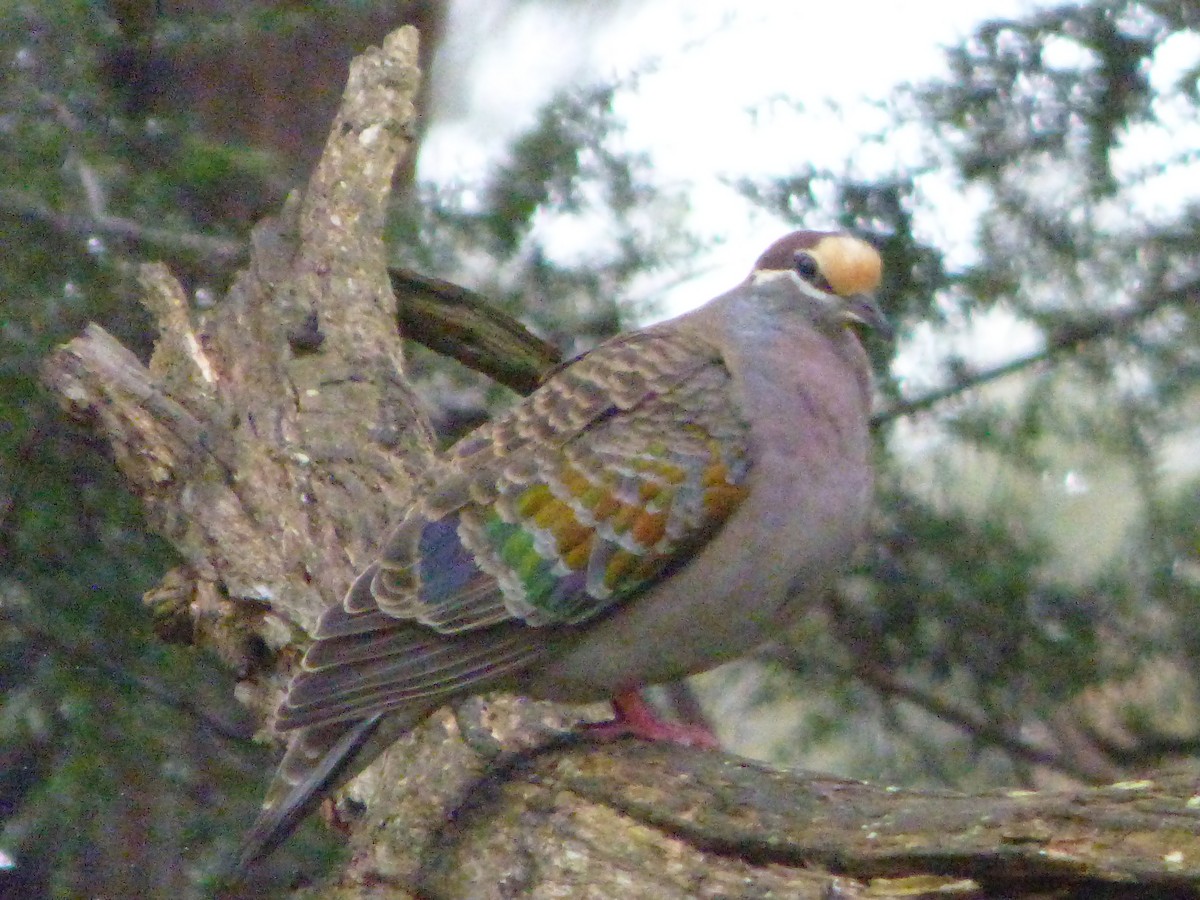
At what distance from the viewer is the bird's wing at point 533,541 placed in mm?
3137

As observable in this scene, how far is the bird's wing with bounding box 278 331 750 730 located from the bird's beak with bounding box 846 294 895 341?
486 mm

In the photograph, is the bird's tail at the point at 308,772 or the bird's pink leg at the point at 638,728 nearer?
the bird's tail at the point at 308,772

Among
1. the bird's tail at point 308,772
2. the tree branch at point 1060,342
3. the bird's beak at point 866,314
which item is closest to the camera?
the bird's tail at point 308,772

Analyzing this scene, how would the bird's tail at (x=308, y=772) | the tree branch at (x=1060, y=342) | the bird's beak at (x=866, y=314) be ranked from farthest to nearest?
the tree branch at (x=1060, y=342)
the bird's beak at (x=866, y=314)
the bird's tail at (x=308, y=772)

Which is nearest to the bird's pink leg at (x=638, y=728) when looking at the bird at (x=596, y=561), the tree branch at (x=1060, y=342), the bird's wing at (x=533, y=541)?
the bird at (x=596, y=561)

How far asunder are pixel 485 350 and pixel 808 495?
1.31m

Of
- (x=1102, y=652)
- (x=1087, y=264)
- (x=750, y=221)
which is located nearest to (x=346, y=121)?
(x=750, y=221)

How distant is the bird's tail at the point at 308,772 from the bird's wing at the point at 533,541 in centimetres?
8

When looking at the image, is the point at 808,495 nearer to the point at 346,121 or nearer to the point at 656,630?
the point at 656,630

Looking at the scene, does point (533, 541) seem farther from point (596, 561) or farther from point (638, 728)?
point (638, 728)

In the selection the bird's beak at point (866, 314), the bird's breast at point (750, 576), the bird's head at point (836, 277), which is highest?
the bird's head at point (836, 277)

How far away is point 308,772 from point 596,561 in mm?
693

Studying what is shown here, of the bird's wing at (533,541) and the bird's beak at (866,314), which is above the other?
the bird's beak at (866,314)

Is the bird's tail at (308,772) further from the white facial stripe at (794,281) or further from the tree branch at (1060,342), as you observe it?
the tree branch at (1060,342)
